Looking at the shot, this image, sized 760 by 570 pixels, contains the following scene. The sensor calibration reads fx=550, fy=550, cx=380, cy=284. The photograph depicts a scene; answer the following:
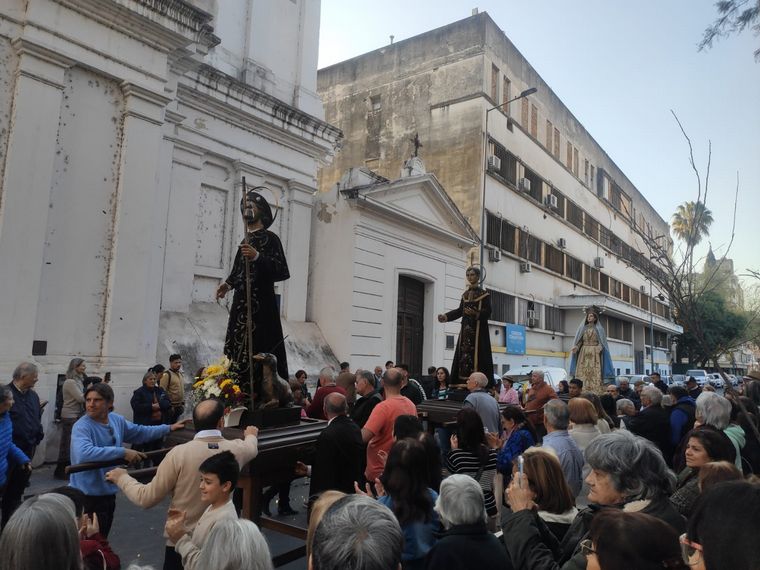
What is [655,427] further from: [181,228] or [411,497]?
→ [181,228]

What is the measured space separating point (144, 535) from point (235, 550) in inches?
157

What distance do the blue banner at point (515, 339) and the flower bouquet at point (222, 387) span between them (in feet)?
68.2

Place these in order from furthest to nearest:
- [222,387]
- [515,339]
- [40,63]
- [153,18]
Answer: [515,339] < [153,18] < [40,63] < [222,387]

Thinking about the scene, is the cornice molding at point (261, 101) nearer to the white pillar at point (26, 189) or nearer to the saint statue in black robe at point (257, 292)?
the white pillar at point (26, 189)

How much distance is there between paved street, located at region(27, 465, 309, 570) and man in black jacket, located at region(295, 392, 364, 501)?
1025 millimetres

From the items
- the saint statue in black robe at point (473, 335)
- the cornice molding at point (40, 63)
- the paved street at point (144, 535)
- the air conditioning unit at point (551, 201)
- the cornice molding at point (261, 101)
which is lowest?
the paved street at point (144, 535)

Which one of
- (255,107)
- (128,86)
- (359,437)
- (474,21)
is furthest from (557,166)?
(359,437)

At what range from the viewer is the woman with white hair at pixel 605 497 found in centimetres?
270

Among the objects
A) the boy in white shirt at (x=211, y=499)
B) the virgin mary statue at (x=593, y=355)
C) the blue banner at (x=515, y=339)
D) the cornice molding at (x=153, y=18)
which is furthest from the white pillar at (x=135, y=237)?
the blue banner at (x=515, y=339)

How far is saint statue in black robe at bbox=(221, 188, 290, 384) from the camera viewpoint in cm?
518

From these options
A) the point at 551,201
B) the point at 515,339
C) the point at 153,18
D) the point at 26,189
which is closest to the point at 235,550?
the point at 26,189

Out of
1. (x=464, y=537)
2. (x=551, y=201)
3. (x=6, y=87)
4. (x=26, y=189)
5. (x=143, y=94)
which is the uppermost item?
(x=551, y=201)

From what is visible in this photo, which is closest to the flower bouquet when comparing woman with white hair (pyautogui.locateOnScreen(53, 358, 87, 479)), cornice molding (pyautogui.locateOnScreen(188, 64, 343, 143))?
woman with white hair (pyautogui.locateOnScreen(53, 358, 87, 479))

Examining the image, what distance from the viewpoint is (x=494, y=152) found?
24.7 m
